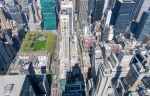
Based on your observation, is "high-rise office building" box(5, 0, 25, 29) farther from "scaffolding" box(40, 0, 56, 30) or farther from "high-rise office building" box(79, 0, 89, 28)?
"high-rise office building" box(79, 0, 89, 28)

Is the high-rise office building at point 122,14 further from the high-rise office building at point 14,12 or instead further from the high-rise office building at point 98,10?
the high-rise office building at point 14,12

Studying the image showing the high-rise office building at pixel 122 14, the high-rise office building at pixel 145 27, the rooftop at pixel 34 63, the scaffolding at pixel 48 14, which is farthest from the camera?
the scaffolding at pixel 48 14

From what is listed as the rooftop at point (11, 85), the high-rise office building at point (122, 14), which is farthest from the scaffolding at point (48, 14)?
the rooftop at point (11, 85)

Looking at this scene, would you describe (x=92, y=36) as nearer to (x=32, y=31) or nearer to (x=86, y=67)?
(x=86, y=67)

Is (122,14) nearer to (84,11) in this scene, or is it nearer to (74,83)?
(84,11)

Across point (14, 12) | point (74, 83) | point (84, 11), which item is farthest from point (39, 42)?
point (84, 11)

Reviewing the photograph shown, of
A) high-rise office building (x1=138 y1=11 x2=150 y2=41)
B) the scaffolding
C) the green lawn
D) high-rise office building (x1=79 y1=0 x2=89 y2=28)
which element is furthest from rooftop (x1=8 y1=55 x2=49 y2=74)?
high-rise office building (x1=138 y1=11 x2=150 y2=41)
